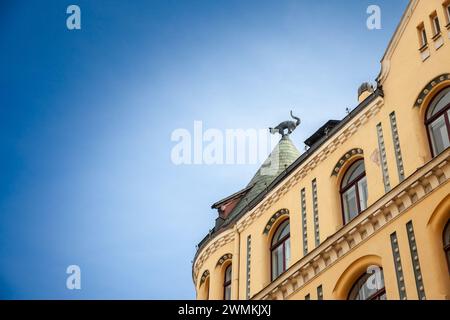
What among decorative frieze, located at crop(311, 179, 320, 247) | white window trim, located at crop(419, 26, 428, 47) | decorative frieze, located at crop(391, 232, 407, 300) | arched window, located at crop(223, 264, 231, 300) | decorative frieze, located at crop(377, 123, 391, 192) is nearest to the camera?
decorative frieze, located at crop(391, 232, 407, 300)

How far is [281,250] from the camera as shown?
25.7 meters

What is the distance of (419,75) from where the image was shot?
2264 centimetres

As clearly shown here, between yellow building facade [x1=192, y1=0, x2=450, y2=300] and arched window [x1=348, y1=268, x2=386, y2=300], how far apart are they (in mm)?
28

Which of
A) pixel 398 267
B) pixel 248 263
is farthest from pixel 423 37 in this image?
pixel 248 263

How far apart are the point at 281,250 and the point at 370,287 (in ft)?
15.9

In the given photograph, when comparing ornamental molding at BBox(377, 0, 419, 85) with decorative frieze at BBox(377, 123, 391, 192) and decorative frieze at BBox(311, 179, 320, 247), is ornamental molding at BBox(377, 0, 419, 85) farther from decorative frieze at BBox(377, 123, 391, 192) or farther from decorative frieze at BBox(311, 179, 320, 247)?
decorative frieze at BBox(311, 179, 320, 247)

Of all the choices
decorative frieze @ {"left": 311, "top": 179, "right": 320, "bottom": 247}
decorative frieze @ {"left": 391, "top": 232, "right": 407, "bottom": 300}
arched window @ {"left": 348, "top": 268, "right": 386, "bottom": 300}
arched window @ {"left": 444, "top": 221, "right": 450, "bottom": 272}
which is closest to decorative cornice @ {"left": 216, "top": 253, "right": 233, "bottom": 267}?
decorative frieze @ {"left": 311, "top": 179, "right": 320, "bottom": 247}

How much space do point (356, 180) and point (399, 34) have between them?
4418 mm

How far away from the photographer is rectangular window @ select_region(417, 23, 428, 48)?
911 inches

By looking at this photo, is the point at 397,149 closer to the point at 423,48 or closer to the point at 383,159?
the point at 383,159

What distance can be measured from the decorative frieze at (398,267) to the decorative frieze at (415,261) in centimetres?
40

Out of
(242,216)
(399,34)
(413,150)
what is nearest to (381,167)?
(413,150)

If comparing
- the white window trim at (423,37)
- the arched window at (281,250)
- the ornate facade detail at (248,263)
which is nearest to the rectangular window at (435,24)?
the white window trim at (423,37)

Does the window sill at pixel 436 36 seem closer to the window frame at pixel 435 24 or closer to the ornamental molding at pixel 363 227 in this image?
the window frame at pixel 435 24
